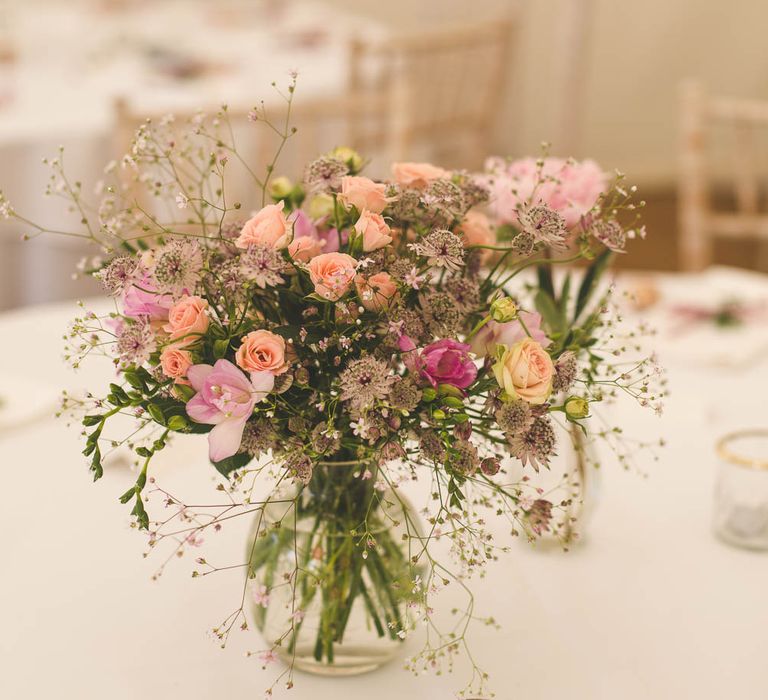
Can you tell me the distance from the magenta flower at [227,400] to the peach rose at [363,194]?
0.14 m

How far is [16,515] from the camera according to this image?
107cm

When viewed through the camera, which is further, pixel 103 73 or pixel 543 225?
pixel 103 73

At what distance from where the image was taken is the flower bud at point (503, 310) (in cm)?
67

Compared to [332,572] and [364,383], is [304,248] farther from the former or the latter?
[332,572]

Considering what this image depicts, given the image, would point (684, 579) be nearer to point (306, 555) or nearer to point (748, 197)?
point (306, 555)

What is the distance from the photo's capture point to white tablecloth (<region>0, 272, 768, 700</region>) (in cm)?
82

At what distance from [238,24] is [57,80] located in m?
0.85

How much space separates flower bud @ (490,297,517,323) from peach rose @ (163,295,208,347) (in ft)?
0.64

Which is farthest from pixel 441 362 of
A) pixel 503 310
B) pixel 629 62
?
pixel 629 62

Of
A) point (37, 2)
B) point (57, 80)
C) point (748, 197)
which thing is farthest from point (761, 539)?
point (37, 2)

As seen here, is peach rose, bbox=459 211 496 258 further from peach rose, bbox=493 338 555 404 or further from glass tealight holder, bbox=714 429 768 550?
glass tealight holder, bbox=714 429 768 550

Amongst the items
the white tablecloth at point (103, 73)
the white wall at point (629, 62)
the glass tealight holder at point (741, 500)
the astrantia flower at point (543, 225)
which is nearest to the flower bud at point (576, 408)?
the astrantia flower at point (543, 225)

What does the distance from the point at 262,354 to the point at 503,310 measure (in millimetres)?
164

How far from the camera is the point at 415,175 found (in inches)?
30.5
